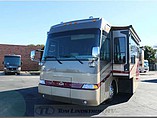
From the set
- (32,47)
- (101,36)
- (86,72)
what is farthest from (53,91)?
(32,47)

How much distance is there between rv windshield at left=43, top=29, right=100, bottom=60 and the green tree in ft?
144

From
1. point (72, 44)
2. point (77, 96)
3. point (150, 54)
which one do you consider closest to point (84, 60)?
point (72, 44)

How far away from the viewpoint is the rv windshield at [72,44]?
588 cm

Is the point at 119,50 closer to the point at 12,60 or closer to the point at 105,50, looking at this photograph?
the point at 105,50

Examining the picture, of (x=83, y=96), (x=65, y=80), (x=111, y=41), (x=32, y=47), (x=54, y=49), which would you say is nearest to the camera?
(x=83, y=96)

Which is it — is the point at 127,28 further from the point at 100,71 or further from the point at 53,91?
the point at 53,91

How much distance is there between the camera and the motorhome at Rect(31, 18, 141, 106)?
18.5 ft

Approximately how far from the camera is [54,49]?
21.1 feet

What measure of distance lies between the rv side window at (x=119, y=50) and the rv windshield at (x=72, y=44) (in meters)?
1.26

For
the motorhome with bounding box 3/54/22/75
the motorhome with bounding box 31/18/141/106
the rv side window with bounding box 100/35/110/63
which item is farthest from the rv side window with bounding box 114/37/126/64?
the motorhome with bounding box 3/54/22/75

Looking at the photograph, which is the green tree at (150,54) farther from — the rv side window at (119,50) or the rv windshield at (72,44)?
the rv windshield at (72,44)

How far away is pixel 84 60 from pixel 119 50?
5.75 ft

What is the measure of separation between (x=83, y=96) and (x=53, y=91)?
112 cm

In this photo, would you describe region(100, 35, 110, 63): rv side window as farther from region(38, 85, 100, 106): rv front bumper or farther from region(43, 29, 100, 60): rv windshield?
region(38, 85, 100, 106): rv front bumper
